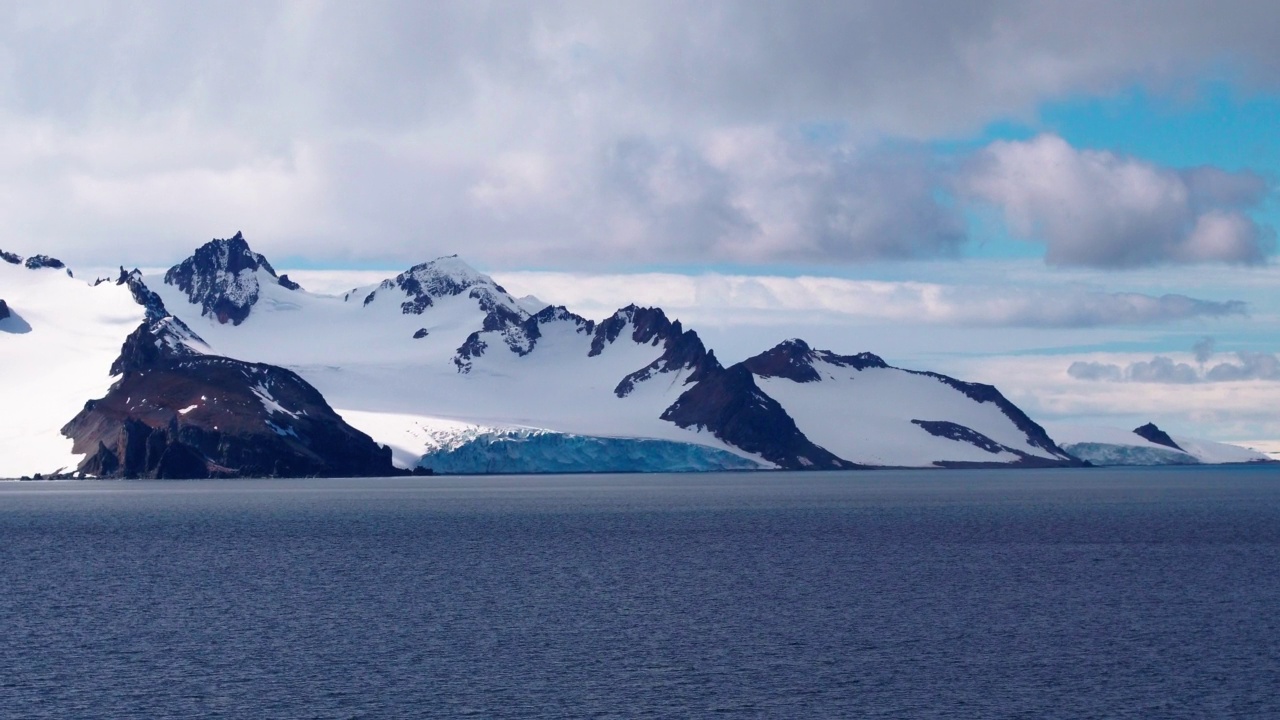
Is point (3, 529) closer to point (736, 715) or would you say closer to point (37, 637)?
point (37, 637)

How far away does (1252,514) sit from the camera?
143250mm

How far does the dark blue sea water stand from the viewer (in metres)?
43.3

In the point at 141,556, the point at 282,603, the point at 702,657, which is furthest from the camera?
the point at 141,556

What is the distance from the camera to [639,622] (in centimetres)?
5847

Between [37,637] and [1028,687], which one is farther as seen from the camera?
[37,637]

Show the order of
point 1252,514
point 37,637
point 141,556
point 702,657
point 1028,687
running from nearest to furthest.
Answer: point 1028,687
point 702,657
point 37,637
point 141,556
point 1252,514

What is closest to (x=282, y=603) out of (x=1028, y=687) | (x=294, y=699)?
(x=294, y=699)

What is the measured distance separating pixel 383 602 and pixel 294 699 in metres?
22.1

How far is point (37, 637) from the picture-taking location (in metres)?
54.1

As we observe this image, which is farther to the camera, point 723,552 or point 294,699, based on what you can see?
point 723,552

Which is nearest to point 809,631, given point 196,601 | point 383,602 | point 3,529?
point 383,602

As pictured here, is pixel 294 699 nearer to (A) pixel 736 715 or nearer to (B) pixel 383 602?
(A) pixel 736 715

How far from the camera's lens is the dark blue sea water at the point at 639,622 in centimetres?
4328

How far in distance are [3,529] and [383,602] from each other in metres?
66.2
